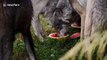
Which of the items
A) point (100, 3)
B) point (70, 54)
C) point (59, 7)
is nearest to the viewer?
point (70, 54)

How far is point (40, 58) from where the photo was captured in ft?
17.8

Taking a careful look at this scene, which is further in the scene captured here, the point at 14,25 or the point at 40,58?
the point at 40,58

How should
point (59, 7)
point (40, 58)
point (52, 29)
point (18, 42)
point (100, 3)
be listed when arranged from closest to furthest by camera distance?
point (100, 3) → point (40, 58) → point (18, 42) → point (59, 7) → point (52, 29)

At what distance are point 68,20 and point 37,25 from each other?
2.35 feet

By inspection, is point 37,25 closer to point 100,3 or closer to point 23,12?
point 23,12

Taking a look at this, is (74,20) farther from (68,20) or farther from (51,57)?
(51,57)

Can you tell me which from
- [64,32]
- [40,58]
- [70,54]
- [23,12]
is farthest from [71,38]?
[70,54]

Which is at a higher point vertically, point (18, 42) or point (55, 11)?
point (55, 11)

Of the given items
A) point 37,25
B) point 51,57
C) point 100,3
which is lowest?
point 51,57

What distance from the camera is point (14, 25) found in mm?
4203

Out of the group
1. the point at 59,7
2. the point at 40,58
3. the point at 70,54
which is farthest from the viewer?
the point at 59,7

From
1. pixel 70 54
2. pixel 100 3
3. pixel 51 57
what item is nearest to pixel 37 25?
pixel 51 57

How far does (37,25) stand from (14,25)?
2.27 m

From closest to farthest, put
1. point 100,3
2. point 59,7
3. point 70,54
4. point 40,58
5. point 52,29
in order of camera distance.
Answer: point 70,54, point 100,3, point 40,58, point 59,7, point 52,29
